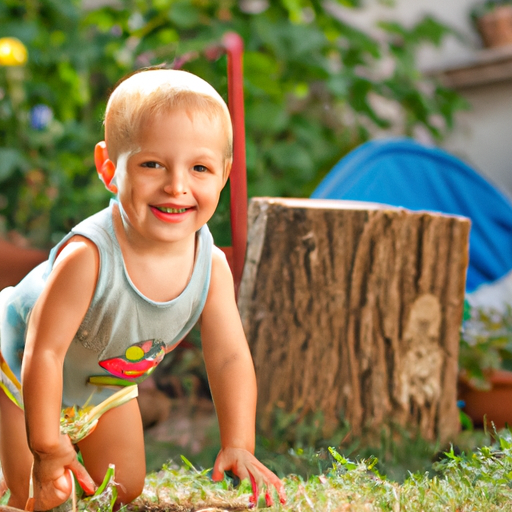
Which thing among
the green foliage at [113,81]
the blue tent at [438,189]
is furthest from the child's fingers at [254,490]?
the green foliage at [113,81]

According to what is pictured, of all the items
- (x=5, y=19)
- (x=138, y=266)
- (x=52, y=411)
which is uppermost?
(x=5, y=19)

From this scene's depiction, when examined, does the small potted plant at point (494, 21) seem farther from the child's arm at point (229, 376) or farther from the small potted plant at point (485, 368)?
the child's arm at point (229, 376)

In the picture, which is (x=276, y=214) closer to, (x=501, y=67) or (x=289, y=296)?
(x=289, y=296)

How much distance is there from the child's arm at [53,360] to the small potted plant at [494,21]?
10.7 ft

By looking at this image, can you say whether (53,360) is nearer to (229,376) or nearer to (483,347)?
(229,376)

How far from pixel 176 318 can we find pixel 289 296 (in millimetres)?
508

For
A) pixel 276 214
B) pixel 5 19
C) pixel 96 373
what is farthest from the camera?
pixel 5 19

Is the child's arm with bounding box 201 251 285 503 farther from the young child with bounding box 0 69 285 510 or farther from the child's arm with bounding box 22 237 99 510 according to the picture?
the child's arm with bounding box 22 237 99 510

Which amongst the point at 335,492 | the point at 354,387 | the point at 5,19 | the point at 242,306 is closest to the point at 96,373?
the point at 335,492

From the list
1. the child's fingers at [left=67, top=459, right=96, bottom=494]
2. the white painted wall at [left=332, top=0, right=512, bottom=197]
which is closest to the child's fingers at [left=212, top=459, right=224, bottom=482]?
the child's fingers at [left=67, top=459, right=96, bottom=494]

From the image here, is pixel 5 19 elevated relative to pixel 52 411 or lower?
elevated

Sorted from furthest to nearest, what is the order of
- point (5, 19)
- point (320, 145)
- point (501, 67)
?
point (501, 67), point (320, 145), point (5, 19)

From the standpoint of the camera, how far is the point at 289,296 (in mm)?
1190

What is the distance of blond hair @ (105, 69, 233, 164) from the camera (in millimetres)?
626
